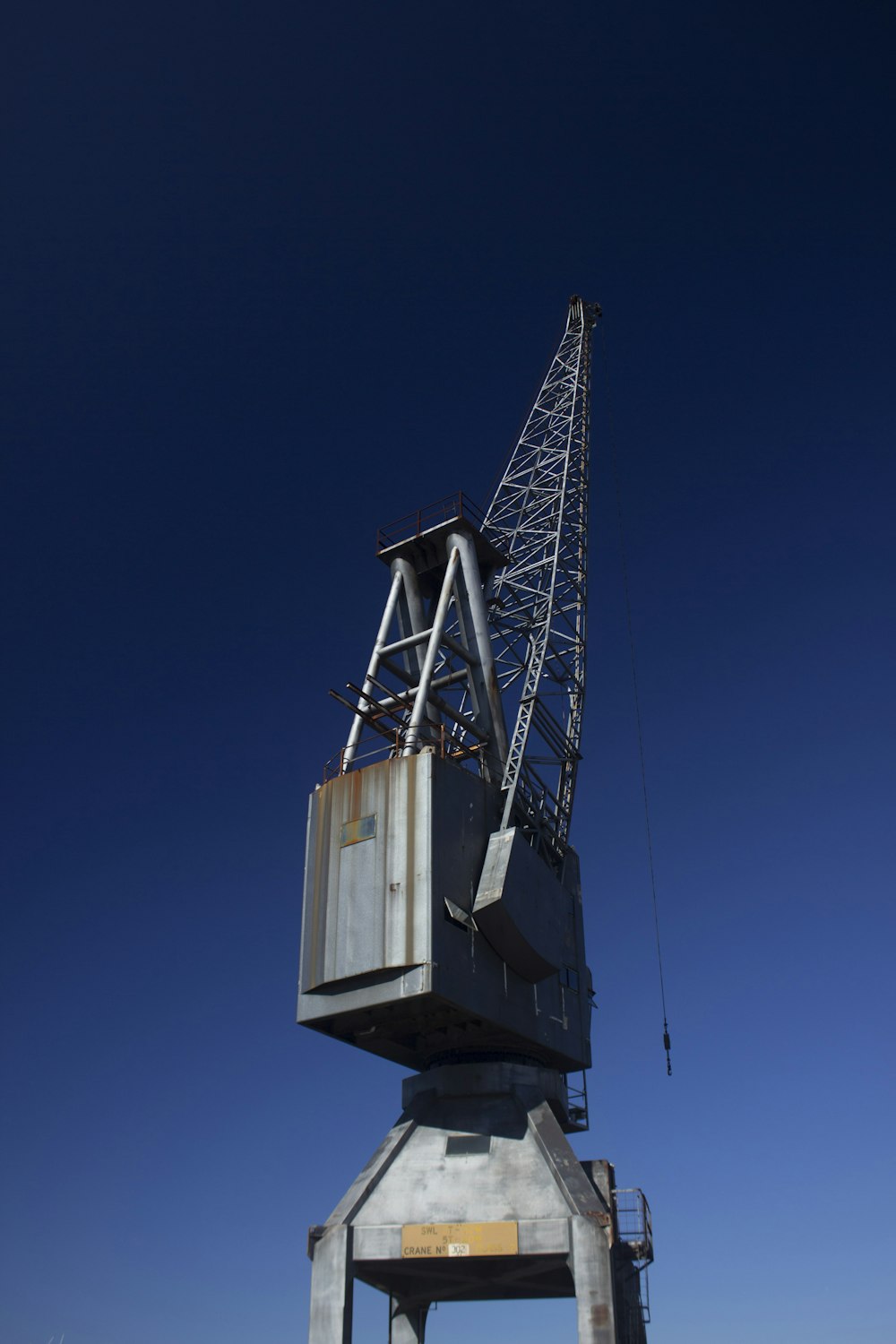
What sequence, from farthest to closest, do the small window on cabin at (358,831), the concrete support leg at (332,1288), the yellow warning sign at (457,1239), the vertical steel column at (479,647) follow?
the vertical steel column at (479,647)
the small window on cabin at (358,831)
the yellow warning sign at (457,1239)
the concrete support leg at (332,1288)

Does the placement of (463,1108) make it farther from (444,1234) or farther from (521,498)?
(521,498)

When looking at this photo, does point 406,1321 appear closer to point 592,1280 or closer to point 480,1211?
point 480,1211

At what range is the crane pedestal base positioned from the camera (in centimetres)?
2880

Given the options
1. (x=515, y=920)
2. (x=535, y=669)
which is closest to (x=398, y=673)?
(x=535, y=669)

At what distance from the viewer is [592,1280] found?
28.0 m

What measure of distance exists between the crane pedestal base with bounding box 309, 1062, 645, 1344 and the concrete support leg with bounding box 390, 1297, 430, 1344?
1683mm

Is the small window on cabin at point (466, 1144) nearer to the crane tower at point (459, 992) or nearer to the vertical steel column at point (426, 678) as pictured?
the crane tower at point (459, 992)

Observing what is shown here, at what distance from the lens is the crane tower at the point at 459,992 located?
97.8 feet

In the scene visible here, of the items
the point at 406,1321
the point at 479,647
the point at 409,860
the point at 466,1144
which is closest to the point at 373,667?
the point at 479,647

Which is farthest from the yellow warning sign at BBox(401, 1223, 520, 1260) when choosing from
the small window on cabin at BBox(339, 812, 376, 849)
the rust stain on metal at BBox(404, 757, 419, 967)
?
the small window on cabin at BBox(339, 812, 376, 849)

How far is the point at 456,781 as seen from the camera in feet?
109

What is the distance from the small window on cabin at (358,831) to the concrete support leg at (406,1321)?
1629 centimetres

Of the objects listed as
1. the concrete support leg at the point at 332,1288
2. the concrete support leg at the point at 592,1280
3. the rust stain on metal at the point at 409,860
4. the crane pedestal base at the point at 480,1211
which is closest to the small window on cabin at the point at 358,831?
the rust stain on metal at the point at 409,860

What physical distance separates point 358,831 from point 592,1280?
13.6m
